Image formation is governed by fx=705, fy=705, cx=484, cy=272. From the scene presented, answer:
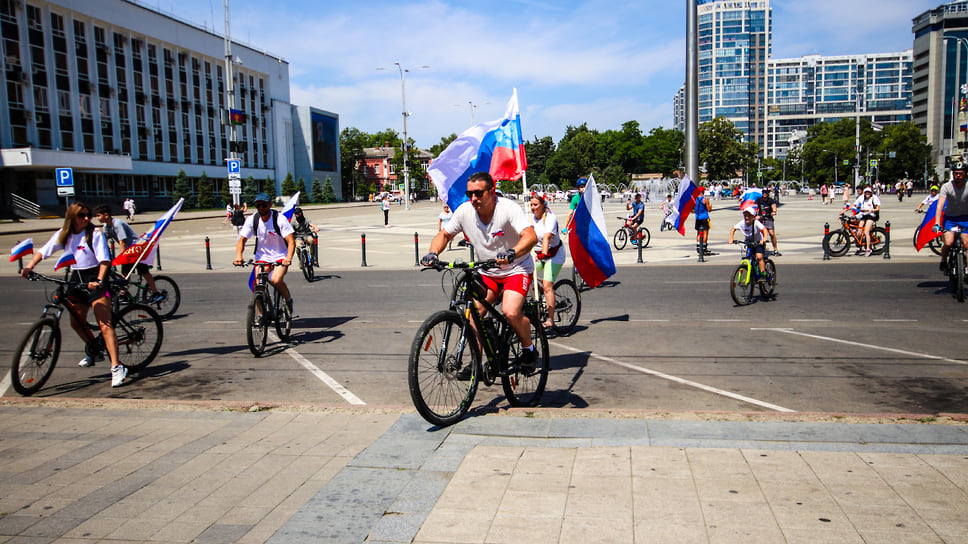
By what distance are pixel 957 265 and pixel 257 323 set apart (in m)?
10.8

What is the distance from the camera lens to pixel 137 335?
7746 mm

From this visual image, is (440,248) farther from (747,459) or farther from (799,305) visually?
(799,305)

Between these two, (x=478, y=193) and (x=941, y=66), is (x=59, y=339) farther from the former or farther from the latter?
(x=941, y=66)

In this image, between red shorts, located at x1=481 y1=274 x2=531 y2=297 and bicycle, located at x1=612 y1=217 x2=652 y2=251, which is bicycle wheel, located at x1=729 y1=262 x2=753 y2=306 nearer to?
red shorts, located at x1=481 y1=274 x2=531 y2=297

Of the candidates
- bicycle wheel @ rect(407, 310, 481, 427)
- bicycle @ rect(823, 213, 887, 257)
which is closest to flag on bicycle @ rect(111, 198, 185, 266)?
bicycle wheel @ rect(407, 310, 481, 427)

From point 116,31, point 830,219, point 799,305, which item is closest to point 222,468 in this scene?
point 799,305

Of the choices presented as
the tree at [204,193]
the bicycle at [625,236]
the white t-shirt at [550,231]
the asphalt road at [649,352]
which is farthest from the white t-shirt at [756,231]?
the tree at [204,193]

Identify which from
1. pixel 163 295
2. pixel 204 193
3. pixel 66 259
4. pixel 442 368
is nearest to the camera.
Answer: pixel 442 368

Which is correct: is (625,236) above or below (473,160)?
below

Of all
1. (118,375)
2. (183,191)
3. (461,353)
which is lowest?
(118,375)

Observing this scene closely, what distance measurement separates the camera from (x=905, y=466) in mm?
4086

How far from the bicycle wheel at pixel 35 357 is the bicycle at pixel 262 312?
6.36 feet

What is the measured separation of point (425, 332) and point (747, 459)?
2212mm

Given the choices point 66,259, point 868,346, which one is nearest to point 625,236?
point 868,346
